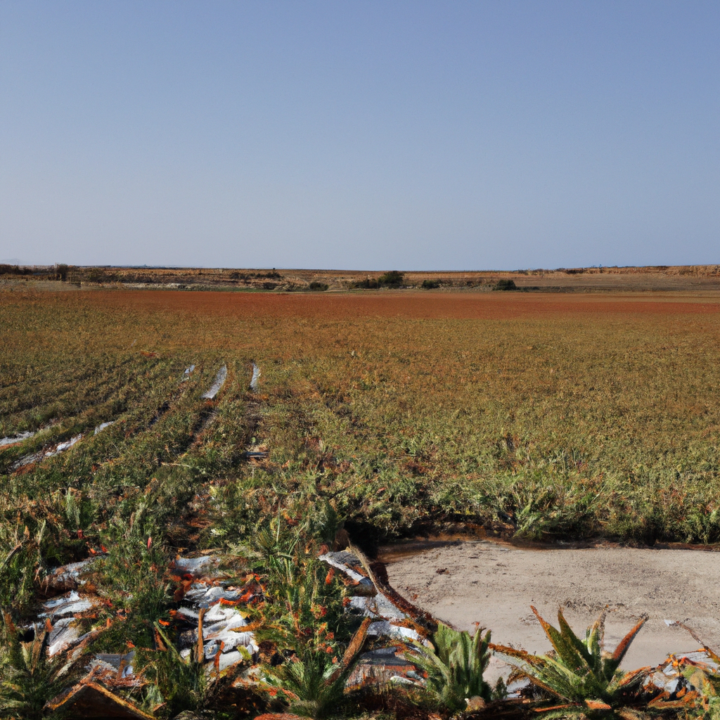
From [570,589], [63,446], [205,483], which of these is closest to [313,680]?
[570,589]

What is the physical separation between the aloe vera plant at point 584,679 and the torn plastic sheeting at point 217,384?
11092 mm

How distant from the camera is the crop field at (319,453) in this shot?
490 cm

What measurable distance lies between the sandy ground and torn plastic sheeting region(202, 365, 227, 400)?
9216mm

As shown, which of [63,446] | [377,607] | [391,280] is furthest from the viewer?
[391,280]

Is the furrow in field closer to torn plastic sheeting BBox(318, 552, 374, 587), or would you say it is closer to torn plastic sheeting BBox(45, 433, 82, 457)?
torn plastic sheeting BBox(45, 433, 82, 457)

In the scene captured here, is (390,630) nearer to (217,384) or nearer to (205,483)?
(205,483)

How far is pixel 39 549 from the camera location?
15.3 feet

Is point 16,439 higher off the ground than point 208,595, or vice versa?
point 208,595

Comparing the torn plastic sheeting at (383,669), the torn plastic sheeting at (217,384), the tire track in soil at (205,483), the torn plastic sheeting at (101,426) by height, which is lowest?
the torn plastic sheeting at (101,426)

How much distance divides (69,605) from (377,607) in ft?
7.45

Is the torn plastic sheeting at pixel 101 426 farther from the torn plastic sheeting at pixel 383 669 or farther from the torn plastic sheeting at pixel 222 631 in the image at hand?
the torn plastic sheeting at pixel 383 669

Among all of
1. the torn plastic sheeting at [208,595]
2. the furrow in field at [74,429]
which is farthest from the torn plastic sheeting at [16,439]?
the torn plastic sheeting at [208,595]

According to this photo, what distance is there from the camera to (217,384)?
1499 centimetres

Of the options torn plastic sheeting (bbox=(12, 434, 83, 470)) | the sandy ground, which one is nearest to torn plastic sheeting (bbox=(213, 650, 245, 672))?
the sandy ground
